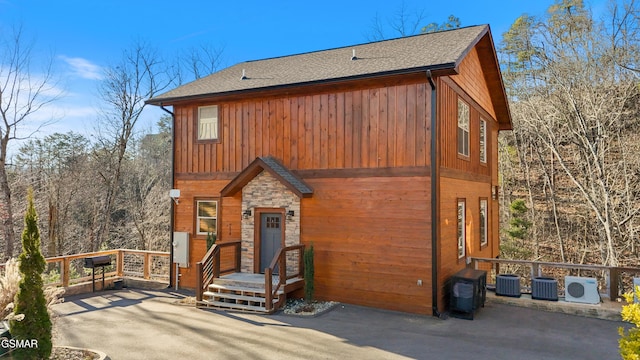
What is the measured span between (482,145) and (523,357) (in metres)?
8.22

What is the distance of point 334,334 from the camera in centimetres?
721

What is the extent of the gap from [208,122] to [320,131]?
3684 millimetres

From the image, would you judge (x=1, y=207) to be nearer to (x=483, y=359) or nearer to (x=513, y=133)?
(x=483, y=359)

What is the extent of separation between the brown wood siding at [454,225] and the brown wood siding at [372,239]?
509 mm

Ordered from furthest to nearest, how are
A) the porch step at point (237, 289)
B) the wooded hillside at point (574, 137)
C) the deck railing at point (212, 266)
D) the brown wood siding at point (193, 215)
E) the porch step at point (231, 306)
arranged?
the wooded hillside at point (574, 137), the brown wood siding at point (193, 215), the deck railing at point (212, 266), the porch step at point (237, 289), the porch step at point (231, 306)

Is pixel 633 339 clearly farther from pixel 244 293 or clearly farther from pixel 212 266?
pixel 212 266

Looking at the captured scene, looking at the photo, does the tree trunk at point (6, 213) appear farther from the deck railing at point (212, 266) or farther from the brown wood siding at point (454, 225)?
the brown wood siding at point (454, 225)

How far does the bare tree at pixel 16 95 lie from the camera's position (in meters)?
14.8

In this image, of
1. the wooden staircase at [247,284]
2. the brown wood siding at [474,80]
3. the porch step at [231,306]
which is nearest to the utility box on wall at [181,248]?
the wooden staircase at [247,284]

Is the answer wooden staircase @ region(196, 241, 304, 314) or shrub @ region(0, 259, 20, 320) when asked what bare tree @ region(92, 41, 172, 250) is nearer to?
wooden staircase @ region(196, 241, 304, 314)

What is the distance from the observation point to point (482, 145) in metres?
13.1

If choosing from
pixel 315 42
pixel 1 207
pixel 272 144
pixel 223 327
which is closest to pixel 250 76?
pixel 272 144

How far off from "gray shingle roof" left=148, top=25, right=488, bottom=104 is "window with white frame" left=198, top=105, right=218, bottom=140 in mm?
544

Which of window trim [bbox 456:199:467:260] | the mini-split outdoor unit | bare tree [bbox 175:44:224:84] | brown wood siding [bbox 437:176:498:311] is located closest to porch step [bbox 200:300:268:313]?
brown wood siding [bbox 437:176:498:311]
